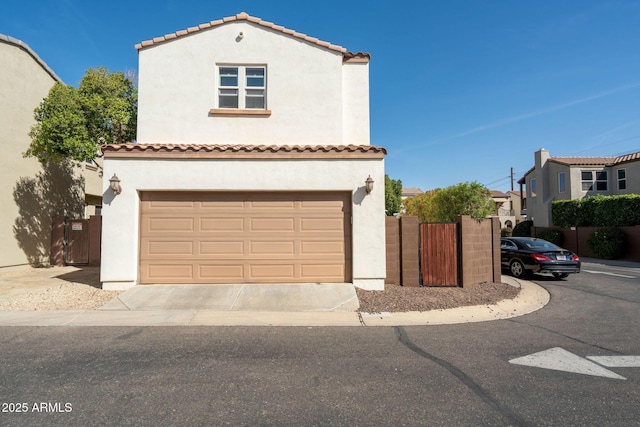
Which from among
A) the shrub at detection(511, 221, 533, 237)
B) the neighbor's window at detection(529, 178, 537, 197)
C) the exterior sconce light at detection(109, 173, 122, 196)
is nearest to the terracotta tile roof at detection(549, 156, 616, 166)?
the neighbor's window at detection(529, 178, 537, 197)

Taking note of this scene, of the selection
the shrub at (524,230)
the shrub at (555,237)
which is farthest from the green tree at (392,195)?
the shrub at (555,237)

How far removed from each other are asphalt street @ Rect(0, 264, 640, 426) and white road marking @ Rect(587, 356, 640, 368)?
0.13 meters

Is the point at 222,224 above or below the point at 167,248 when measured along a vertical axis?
above

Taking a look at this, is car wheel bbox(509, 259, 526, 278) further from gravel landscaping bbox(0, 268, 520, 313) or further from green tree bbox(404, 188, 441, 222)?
green tree bbox(404, 188, 441, 222)

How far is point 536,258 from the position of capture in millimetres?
11828

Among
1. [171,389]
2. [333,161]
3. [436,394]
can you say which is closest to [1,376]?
[171,389]

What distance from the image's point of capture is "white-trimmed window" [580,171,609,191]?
1125 inches

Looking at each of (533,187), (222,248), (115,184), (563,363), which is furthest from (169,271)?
(533,187)

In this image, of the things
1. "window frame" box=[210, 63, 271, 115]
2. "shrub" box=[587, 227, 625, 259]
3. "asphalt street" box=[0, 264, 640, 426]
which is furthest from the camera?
"shrub" box=[587, 227, 625, 259]

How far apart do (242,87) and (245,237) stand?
467 cm

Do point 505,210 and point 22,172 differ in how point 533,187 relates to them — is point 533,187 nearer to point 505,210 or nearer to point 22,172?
point 505,210

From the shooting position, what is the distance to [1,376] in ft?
13.2

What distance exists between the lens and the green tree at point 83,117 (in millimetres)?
12234

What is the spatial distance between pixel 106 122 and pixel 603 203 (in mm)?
27130
